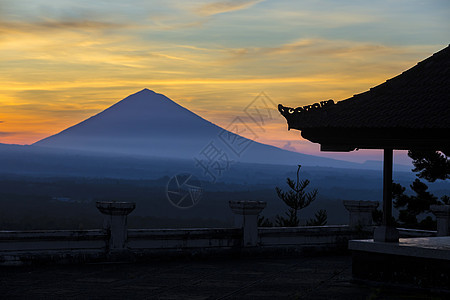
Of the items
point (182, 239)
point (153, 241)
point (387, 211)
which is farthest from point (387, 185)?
point (153, 241)

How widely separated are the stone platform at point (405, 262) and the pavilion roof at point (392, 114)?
2.03 m

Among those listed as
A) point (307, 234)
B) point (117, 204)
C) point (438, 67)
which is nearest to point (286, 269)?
point (307, 234)

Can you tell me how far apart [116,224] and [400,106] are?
7.30 meters

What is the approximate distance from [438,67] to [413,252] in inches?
153

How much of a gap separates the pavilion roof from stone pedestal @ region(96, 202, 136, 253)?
469 centimetres

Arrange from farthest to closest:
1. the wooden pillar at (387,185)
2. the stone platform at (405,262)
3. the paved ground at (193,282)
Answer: the wooden pillar at (387,185) → the stone platform at (405,262) → the paved ground at (193,282)

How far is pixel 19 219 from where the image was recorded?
140 metres

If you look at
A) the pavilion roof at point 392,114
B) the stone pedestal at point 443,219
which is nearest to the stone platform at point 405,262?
the pavilion roof at point 392,114

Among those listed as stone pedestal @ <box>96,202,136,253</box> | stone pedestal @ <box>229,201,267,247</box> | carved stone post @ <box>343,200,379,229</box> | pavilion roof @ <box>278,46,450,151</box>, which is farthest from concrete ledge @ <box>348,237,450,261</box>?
carved stone post @ <box>343,200,379,229</box>

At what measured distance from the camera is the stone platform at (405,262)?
13312 millimetres

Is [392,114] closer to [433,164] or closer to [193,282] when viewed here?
[193,282]

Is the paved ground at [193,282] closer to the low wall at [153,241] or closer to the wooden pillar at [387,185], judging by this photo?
the low wall at [153,241]

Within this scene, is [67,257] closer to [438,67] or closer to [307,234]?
[307,234]

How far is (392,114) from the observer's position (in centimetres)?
1358
